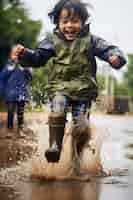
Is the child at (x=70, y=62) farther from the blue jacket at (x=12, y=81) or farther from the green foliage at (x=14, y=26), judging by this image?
the blue jacket at (x=12, y=81)

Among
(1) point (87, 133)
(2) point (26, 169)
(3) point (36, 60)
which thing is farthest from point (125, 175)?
(3) point (36, 60)

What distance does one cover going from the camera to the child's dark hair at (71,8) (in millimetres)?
4832

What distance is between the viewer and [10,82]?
7.37 m

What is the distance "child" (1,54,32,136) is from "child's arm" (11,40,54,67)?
4.65ft

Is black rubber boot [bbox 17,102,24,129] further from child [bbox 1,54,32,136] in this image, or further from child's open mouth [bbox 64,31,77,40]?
child's open mouth [bbox 64,31,77,40]

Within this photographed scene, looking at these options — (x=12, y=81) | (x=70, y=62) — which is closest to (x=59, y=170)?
(x=70, y=62)

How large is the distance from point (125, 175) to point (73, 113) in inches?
25.5

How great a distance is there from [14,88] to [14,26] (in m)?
0.75

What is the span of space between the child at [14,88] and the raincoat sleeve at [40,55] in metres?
1.41

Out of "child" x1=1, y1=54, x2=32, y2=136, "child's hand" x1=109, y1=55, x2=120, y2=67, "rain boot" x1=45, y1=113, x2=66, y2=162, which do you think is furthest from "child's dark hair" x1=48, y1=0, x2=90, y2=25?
"child" x1=1, y1=54, x2=32, y2=136

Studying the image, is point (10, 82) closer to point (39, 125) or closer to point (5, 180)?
point (39, 125)

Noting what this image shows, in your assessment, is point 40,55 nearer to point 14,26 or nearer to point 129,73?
point 129,73

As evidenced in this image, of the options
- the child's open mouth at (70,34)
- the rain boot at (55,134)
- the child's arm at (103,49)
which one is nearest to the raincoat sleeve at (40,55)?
the child's open mouth at (70,34)

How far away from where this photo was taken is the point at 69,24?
481cm
